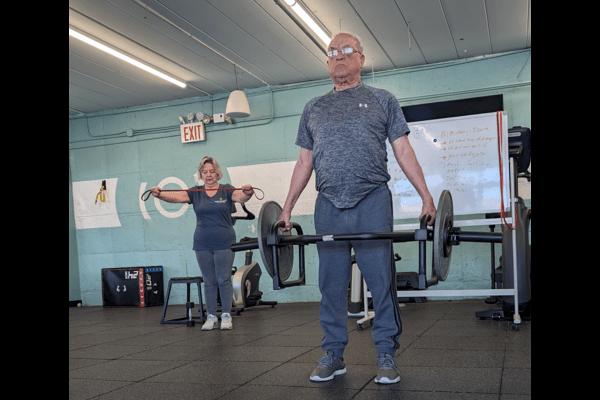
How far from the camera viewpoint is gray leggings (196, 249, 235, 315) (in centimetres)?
416

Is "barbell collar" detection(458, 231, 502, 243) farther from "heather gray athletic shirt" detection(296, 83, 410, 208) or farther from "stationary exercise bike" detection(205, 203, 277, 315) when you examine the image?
"stationary exercise bike" detection(205, 203, 277, 315)

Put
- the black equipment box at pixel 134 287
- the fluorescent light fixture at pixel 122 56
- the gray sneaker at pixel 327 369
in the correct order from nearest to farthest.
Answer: the gray sneaker at pixel 327 369
the fluorescent light fixture at pixel 122 56
the black equipment box at pixel 134 287

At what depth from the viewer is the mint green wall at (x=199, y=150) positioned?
580 cm

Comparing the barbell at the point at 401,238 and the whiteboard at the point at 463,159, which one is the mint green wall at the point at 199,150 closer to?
the whiteboard at the point at 463,159

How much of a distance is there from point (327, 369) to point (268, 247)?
1.86 feet

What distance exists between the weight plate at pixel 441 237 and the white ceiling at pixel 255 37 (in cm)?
294

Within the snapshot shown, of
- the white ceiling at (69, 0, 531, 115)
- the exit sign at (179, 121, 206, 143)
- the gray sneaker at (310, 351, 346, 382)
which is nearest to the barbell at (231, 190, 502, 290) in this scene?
the gray sneaker at (310, 351, 346, 382)

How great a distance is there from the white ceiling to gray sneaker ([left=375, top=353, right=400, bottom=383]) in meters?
3.26

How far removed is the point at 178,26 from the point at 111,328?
280 centimetres

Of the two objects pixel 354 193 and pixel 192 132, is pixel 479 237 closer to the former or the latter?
pixel 354 193

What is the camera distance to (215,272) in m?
4.22

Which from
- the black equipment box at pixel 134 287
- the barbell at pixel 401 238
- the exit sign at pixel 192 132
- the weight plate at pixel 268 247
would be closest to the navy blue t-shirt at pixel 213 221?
the weight plate at pixel 268 247
